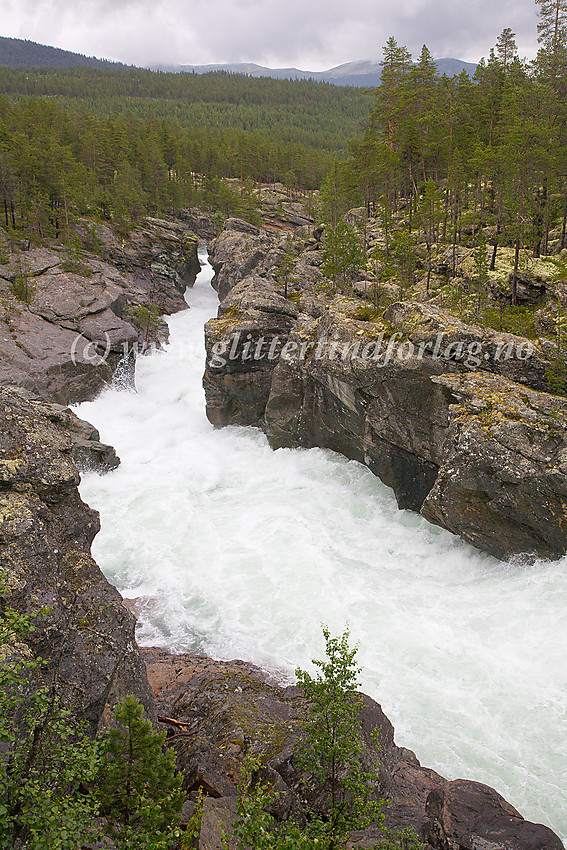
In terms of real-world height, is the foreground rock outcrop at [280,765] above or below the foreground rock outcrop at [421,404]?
below

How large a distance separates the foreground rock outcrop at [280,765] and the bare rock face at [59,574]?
5.41 feet

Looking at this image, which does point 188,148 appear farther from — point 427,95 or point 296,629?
point 296,629

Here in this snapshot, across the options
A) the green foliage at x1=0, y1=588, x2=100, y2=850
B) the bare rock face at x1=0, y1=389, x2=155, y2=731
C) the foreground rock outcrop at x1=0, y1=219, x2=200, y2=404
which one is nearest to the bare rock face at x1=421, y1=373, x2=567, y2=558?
the bare rock face at x1=0, y1=389, x2=155, y2=731

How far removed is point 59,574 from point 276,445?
19870mm

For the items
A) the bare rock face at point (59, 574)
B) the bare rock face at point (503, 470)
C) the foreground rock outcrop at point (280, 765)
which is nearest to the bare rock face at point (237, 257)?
the bare rock face at point (503, 470)

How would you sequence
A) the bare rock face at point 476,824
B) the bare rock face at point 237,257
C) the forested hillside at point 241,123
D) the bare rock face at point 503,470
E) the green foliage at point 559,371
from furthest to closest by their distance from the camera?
the forested hillside at point 241,123 < the bare rock face at point 237,257 < the green foliage at point 559,371 < the bare rock face at point 503,470 < the bare rock face at point 476,824

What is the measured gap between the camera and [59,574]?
31.0ft

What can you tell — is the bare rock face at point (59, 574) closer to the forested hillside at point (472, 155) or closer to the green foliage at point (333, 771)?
the green foliage at point (333, 771)

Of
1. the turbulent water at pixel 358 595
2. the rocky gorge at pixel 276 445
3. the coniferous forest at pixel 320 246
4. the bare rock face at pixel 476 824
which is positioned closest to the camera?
the coniferous forest at pixel 320 246

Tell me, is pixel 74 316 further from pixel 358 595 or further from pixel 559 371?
pixel 559 371

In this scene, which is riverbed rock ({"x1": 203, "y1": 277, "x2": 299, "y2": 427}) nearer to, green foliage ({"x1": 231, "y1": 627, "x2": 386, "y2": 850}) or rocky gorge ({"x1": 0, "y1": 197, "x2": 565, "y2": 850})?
rocky gorge ({"x1": 0, "y1": 197, "x2": 565, "y2": 850})

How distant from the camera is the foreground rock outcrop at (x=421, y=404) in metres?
17.2

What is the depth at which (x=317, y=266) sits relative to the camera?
48.4 m

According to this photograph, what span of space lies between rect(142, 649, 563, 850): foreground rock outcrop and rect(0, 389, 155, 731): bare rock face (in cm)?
165
